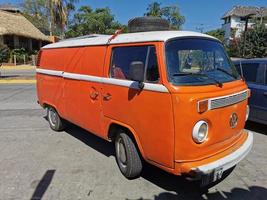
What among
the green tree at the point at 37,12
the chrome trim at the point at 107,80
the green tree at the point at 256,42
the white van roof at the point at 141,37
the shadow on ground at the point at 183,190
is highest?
the green tree at the point at 37,12

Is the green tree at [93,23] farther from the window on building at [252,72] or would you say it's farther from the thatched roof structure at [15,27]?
the window on building at [252,72]

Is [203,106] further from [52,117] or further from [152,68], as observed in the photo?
[52,117]

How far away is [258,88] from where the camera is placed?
247 inches

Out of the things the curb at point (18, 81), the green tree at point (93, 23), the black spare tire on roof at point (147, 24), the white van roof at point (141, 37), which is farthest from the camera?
the green tree at point (93, 23)

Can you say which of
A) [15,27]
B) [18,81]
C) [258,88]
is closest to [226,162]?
[258,88]

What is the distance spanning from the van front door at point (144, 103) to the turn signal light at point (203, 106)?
332 millimetres

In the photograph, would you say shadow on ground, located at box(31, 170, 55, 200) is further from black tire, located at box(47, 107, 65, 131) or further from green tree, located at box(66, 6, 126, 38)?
green tree, located at box(66, 6, 126, 38)

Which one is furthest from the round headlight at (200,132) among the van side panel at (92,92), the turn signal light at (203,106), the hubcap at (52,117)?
the hubcap at (52,117)

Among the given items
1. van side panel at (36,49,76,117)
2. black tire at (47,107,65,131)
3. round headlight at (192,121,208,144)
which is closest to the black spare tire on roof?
van side panel at (36,49,76,117)

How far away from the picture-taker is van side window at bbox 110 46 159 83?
144 inches

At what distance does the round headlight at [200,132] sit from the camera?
11.0ft

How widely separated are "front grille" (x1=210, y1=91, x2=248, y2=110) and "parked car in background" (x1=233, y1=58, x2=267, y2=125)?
2340mm

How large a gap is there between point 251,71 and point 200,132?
12.5 feet

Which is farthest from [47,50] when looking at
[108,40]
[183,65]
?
[183,65]
